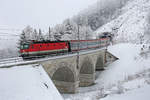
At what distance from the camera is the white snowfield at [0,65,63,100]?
1050 centimetres

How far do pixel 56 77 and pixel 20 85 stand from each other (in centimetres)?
1388

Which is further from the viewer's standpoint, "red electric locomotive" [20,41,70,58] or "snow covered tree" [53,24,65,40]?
"snow covered tree" [53,24,65,40]

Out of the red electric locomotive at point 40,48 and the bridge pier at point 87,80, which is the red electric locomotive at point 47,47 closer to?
the red electric locomotive at point 40,48

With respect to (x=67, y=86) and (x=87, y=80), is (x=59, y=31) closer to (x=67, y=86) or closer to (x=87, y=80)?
(x=87, y=80)

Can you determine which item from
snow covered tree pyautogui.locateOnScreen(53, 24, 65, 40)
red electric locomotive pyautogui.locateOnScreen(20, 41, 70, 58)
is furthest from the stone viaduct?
snow covered tree pyautogui.locateOnScreen(53, 24, 65, 40)

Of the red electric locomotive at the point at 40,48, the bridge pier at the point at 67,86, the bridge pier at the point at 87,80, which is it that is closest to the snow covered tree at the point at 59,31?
the bridge pier at the point at 87,80

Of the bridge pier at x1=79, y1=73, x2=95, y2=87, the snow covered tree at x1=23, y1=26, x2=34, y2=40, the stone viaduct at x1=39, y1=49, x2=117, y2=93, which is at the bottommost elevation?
the bridge pier at x1=79, y1=73, x2=95, y2=87

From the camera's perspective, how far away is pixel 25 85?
11.7 m

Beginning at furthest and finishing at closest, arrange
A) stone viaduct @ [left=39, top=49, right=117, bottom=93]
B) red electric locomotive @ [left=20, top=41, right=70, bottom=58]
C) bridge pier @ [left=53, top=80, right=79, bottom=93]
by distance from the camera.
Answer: bridge pier @ [left=53, top=80, right=79, bottom=93], red electric locomotive @ [left=20, top=41, right=70, bottom=58], stone viaduct @ [left=39, top=49, right=117, bottom=93]

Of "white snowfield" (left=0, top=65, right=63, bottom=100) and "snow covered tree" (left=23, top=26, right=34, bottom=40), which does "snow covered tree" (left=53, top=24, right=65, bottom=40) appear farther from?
"white snowfield" (left=0, top=65, right=63, bottom=100)

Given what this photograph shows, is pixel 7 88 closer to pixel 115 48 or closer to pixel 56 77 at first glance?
pixel 56 77

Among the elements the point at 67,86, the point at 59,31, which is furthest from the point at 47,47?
the point at 59,31

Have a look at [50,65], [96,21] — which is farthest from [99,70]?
[96,21]

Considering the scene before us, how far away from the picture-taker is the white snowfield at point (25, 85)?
10.5 m
